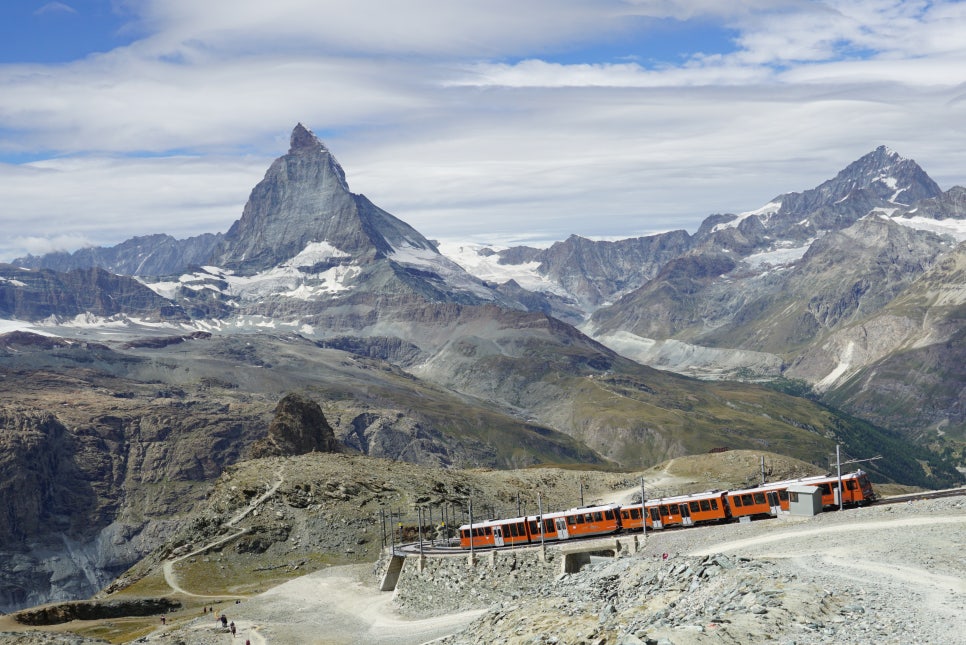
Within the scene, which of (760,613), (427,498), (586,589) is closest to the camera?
(760,613)

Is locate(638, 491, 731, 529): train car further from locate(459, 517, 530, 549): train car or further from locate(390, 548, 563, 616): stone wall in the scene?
locate(390, 548, 563, 616): stone wall

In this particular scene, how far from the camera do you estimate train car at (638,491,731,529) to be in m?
89.5

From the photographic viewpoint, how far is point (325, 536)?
133 m

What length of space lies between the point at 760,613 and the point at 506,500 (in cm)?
11765

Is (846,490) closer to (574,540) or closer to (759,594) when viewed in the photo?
(574,540)

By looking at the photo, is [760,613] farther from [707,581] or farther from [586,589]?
[586,589]

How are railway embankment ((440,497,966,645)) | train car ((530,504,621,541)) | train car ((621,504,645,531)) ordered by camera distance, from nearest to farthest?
railway embankment ((440,497,966,645)) < train car ((621,504,645,531)) < train car ((530,504,621,541))

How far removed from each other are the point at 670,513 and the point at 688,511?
1.81 meters

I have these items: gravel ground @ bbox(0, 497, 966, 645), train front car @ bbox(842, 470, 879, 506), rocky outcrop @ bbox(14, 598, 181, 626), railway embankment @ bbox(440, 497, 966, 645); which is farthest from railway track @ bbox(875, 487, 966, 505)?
rocky outcrop @ bbox(14, 598, 181, 626)

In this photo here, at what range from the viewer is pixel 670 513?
91.9m

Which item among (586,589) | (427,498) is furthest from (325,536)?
(586,589)

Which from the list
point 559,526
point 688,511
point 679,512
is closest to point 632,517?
point 679,512

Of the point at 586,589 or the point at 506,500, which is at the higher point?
the point at 586,589

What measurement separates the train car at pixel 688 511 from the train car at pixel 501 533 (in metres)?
12.2
